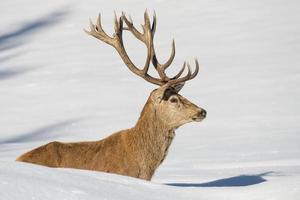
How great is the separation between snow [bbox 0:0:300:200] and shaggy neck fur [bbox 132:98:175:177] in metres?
0.42

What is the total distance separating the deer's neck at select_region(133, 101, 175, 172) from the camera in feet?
33.3

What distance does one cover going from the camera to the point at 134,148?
10156 millimetres

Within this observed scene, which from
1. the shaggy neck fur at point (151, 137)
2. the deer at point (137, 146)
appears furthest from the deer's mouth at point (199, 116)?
the shaggy neck fur at point (151, 137)

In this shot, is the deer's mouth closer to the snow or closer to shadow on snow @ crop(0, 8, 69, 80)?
the snow

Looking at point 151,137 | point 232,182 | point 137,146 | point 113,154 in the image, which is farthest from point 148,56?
point 232,182

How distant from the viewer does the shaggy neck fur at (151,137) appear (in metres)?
10.2

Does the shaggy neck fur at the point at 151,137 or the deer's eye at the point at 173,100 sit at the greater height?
the deer's eye at the point at 173,100

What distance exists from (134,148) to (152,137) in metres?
0.28

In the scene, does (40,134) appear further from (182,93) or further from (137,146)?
(137,146)

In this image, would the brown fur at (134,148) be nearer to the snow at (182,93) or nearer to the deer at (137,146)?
the deer at (137,146)

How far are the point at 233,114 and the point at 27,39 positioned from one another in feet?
50.8

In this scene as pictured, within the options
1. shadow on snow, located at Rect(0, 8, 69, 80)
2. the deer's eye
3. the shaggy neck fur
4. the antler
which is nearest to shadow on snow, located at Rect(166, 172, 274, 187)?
the shaggy neck fur

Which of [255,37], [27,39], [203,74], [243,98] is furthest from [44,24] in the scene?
[243,98]

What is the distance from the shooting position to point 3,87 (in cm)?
2653
